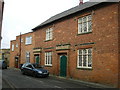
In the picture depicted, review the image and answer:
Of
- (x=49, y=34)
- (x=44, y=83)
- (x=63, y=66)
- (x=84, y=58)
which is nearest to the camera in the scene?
(x=44, y=83)

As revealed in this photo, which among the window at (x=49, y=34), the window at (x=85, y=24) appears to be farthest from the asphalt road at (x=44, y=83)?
the window at (x=49, y=34)

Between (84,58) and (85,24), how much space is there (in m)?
3.55

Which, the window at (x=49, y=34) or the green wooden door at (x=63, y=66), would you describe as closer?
the green wooden door at (x=63, y=66)

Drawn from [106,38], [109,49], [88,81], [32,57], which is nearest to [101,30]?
[106,38]

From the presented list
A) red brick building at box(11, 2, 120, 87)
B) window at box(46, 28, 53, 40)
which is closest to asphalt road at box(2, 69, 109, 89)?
red brick building at box(11, 2, 120, 87)

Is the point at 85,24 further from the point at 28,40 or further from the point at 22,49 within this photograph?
the point at 22,49

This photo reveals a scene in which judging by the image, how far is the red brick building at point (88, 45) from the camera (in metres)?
15.3

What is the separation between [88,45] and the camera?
17.7 meters

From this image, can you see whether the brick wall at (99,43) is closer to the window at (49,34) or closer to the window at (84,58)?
the window at (84,58)

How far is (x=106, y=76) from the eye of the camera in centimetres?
1550

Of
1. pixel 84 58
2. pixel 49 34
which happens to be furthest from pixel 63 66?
pixel 49 34

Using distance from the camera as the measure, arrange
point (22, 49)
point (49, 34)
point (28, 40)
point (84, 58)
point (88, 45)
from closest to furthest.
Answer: point (88, 45), point (84, 58), point (49, 34), point (28, 40), point (22, 49)

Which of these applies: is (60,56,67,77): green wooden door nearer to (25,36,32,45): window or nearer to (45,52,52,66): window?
(45,52,52,66): window

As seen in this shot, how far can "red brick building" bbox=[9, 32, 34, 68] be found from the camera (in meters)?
32.2
